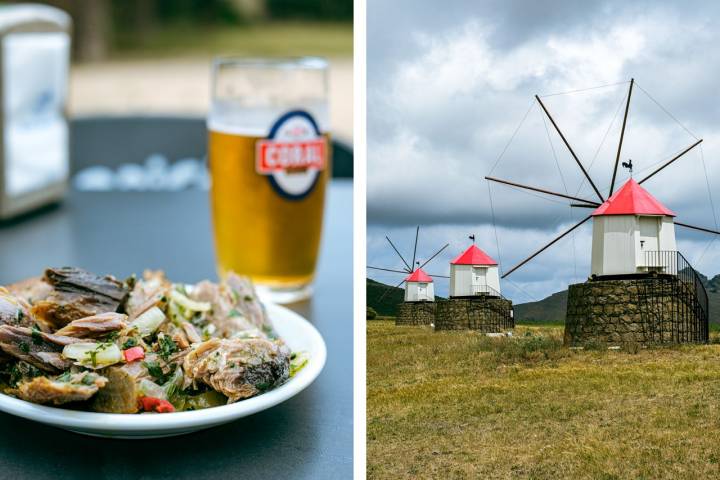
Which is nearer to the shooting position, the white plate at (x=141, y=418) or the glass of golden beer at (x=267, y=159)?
the white plate at (x=141, y=418)

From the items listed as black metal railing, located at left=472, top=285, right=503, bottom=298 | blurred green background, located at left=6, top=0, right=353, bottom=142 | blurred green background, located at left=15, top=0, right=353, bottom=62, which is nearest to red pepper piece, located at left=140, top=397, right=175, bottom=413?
black metal railing, located at left=472, top=285, right=503, bottom=298

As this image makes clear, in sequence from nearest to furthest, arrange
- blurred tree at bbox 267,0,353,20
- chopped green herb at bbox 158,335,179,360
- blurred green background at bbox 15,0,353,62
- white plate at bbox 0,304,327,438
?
white plate at bbox 0,304,327,438 < chopped green herb at bbox 158,335,179,360 < blurred green background at bbox 15,0,353,62 < blurred tree at bbox 267,0,353,20

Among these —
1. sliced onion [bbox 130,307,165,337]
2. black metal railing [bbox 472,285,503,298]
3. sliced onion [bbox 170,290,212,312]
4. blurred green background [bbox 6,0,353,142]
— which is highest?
blurred green background [bbox 6,0,353,142]

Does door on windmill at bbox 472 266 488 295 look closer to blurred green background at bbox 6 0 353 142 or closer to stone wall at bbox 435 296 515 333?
stone wall at bbox 435 296 515 333

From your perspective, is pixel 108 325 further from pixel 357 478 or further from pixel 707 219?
pixel 707 219

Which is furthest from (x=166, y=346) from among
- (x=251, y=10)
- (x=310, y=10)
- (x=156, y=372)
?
(x=251, y=10)

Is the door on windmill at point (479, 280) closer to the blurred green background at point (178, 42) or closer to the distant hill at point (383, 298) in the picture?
the distant hill at point (383, 298)

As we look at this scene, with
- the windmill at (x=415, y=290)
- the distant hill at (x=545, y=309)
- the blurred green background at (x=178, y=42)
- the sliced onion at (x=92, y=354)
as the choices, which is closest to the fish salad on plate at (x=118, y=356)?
the sliced onion at (x=92, y=354)

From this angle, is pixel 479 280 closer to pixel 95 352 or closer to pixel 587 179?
pixel 587 179
